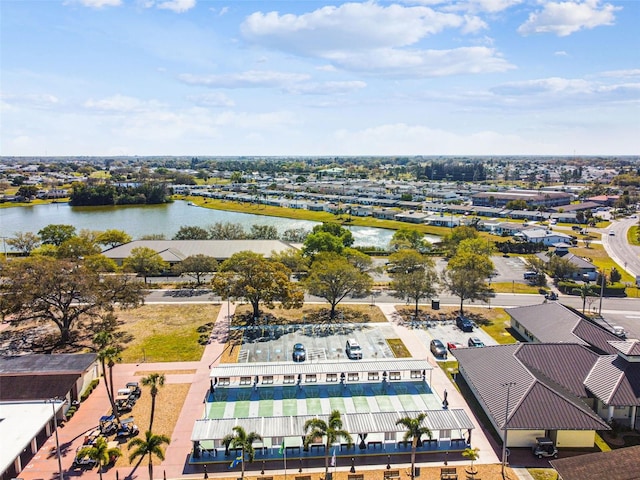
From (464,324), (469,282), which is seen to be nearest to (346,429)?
(464,324)

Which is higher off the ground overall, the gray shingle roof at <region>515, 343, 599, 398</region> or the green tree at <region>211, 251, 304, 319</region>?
the green tree at <region>211, 251, 304, 319</region>

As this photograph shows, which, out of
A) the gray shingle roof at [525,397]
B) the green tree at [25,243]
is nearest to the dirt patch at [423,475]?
the gray shingle roof at [525,397]

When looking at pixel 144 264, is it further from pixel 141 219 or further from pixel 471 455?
pixel 141 219

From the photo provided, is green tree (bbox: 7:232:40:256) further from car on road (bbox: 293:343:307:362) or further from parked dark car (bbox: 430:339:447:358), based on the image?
parked dark car (bbox: 430:339:447:358)

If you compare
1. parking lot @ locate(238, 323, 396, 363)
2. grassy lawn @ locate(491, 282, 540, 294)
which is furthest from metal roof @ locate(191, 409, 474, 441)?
grassy lawn @ locate(491, 282, 540, 294)

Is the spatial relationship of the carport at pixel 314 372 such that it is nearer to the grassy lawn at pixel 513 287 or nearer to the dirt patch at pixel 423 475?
the dirt patch at pixel 423 475

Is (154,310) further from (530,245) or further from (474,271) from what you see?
(530,245)

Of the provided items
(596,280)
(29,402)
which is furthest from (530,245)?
(29,402)
